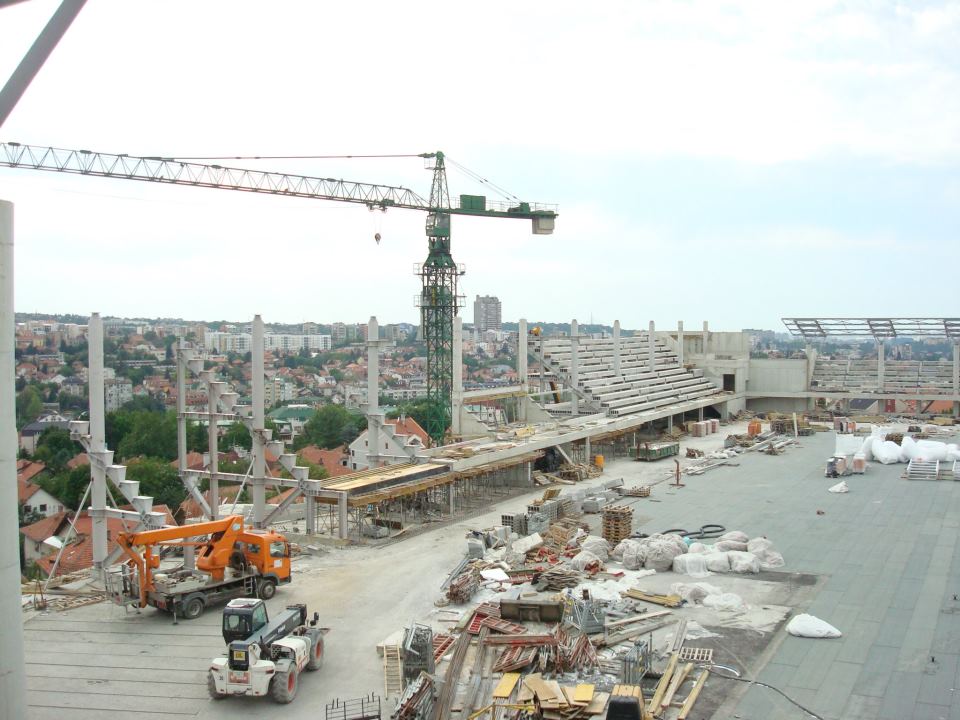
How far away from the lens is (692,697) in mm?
12062

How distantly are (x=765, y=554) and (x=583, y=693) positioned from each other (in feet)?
29.9

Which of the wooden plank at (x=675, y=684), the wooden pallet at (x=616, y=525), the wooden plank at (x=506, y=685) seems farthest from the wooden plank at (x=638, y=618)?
the wooden pallet at (x=616, y=525)

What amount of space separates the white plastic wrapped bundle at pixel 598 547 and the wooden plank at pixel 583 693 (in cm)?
775

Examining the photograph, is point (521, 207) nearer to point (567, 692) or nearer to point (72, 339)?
point (567, 692)

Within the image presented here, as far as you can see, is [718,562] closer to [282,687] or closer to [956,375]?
[282,687]

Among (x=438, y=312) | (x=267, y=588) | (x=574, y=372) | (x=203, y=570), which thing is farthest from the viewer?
(x=574, y=372)

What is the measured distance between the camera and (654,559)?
19000 millimetres

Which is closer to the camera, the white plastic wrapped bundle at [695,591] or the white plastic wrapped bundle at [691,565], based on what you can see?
the white plastic wrapped bundle at [695,591]

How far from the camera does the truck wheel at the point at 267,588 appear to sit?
56.9 ft

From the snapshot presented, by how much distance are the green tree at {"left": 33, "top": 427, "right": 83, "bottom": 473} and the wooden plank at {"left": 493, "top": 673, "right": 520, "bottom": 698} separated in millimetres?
46692

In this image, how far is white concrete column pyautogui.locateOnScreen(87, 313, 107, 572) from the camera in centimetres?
1791

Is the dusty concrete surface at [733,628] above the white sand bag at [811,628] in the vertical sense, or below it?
below

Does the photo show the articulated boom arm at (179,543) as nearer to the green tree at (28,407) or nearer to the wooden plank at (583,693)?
the wooden plank at (583,693)

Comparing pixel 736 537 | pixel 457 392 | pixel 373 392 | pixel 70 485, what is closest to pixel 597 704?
pixel 736 537
